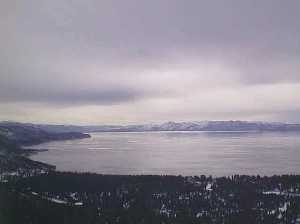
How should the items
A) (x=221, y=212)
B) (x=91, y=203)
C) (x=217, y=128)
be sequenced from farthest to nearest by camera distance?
(x=217, y=128), (x=91, y=203), (x=221, y=212)

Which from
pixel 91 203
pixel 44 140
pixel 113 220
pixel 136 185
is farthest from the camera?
pixel 44 140

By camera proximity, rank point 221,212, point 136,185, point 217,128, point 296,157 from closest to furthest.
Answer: point 221,212 < point 136,185 < point 296,157 < point 217,128

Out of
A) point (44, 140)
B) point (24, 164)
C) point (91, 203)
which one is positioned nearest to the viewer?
point (91, 203)

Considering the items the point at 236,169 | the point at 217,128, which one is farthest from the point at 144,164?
the point at 217,128

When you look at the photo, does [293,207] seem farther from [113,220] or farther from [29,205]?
[29,205]

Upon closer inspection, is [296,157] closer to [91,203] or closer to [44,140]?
[91,203]

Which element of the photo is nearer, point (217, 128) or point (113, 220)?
point (113, 220)

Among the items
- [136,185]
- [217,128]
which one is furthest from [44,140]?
[217,128]

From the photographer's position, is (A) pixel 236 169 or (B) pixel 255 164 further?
(B) pixel 255 164

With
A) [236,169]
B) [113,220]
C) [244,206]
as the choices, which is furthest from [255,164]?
[113,220]
